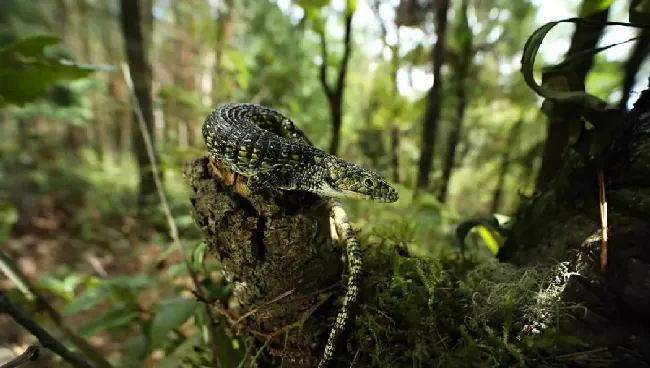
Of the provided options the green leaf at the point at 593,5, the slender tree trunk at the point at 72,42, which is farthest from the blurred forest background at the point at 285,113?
the slender tree trunk at the point at 72,42

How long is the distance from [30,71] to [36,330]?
3.08 ft

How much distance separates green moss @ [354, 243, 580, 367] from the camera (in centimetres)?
98

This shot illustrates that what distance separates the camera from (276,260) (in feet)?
3.51

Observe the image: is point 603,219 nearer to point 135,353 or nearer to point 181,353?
point 181,353

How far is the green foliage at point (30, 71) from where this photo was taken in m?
1.31

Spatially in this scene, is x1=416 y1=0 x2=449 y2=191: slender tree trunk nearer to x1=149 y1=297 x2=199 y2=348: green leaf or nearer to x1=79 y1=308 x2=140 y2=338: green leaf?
x1=149 y1=297 x2=199 y2=348: green leaf

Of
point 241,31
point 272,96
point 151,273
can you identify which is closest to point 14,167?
point 151,273

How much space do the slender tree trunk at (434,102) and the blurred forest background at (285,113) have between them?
0.02 m

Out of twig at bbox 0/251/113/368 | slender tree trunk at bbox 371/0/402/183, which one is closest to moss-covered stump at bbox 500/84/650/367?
twig at bbox 0/251/113/368

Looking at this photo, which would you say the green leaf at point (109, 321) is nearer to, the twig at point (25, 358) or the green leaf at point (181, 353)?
the green leaf at point (181, 353)

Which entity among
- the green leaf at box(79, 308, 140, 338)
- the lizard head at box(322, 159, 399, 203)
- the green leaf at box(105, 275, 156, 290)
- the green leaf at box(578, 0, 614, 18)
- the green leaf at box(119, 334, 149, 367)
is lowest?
the green leaf at box(119, 334, 149, 367)

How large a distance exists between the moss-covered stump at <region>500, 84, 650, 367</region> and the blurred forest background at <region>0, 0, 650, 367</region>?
23 centimetres

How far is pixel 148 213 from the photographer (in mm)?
4508

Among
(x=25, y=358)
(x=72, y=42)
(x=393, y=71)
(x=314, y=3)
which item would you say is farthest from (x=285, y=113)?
(x=72, y=42)
